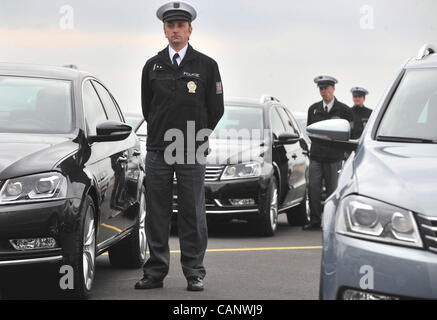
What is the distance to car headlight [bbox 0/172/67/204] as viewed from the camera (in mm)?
5828

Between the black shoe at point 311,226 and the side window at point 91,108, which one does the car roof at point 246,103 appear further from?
Result: the side window at point 91,108

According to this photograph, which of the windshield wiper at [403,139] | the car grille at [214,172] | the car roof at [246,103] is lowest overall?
the car grille at [214,172]

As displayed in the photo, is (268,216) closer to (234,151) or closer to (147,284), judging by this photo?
(234,151)

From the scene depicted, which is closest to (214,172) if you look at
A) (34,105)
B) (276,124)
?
(276,124)

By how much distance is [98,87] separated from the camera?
8195 mm

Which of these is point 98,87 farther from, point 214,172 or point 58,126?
point 214,172

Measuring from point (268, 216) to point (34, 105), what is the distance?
4.98 metres

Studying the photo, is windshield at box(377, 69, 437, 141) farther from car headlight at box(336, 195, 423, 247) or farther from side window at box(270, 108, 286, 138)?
side window at box(270, 108, 286, 138)

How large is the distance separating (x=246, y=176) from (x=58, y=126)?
4.83 m

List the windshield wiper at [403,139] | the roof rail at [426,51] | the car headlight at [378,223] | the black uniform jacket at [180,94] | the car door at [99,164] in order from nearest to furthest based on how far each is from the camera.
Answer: the car headlight at [378,223] < the windshield wiper at [403,139] < the roof rail at [426,51] < the car door at [99,164] < the black uniform jacket at [180,94]

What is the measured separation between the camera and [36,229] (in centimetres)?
580

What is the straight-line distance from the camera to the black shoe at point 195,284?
714cm

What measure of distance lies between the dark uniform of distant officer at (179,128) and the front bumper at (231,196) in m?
4.07

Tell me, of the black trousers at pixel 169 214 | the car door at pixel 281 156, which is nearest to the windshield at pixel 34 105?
the black trousers at pixel 169 214
